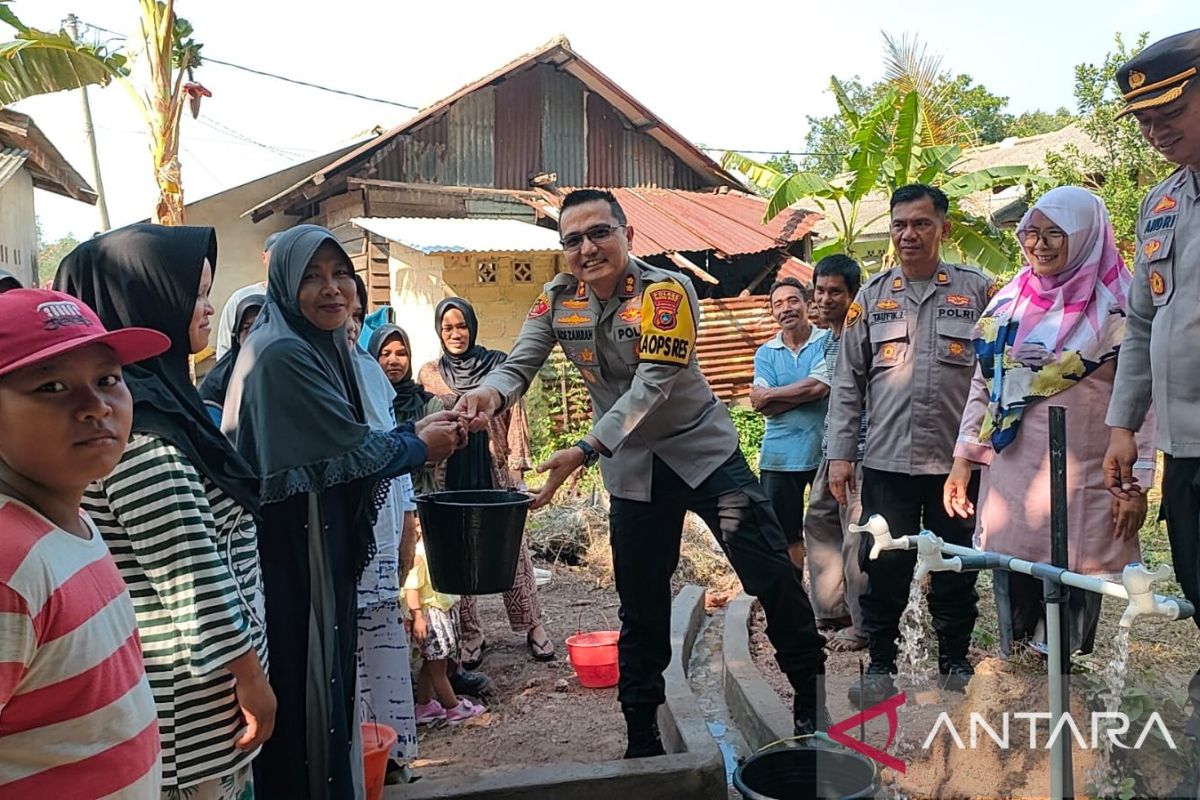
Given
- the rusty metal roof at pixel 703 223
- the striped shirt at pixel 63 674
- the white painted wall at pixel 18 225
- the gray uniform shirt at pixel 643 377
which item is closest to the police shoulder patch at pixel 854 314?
the gray uniform shirt at pixel 643 377

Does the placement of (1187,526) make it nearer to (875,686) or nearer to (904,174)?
(875,686)

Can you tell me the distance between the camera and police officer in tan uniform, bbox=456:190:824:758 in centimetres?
329

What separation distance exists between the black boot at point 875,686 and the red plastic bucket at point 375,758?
72.9 inches

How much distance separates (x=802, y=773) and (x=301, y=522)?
5.64 feet

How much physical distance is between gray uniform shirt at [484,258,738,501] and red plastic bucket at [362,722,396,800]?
1.21 metres

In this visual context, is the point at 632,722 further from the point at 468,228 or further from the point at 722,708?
the point at 468,228

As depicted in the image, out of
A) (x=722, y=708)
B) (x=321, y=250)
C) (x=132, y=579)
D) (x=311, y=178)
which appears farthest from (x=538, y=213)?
(x=132, y=579)

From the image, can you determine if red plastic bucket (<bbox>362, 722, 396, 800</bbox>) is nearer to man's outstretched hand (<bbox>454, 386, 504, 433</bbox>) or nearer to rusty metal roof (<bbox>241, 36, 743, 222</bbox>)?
man's outstretched hand (<bbox>454, 386, 504, 433</bbox>)

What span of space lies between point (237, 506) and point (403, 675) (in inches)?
60.2

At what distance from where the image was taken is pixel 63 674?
1.41 metres

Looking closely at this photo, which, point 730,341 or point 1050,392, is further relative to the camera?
point 730,341

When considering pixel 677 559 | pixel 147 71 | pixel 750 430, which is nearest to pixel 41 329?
Result: pixel 677 559

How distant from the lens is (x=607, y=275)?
3.39 metres

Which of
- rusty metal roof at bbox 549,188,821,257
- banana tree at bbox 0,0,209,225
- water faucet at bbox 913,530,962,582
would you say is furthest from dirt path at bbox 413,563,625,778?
rusty metal roof at bbox 549,188,821,257
